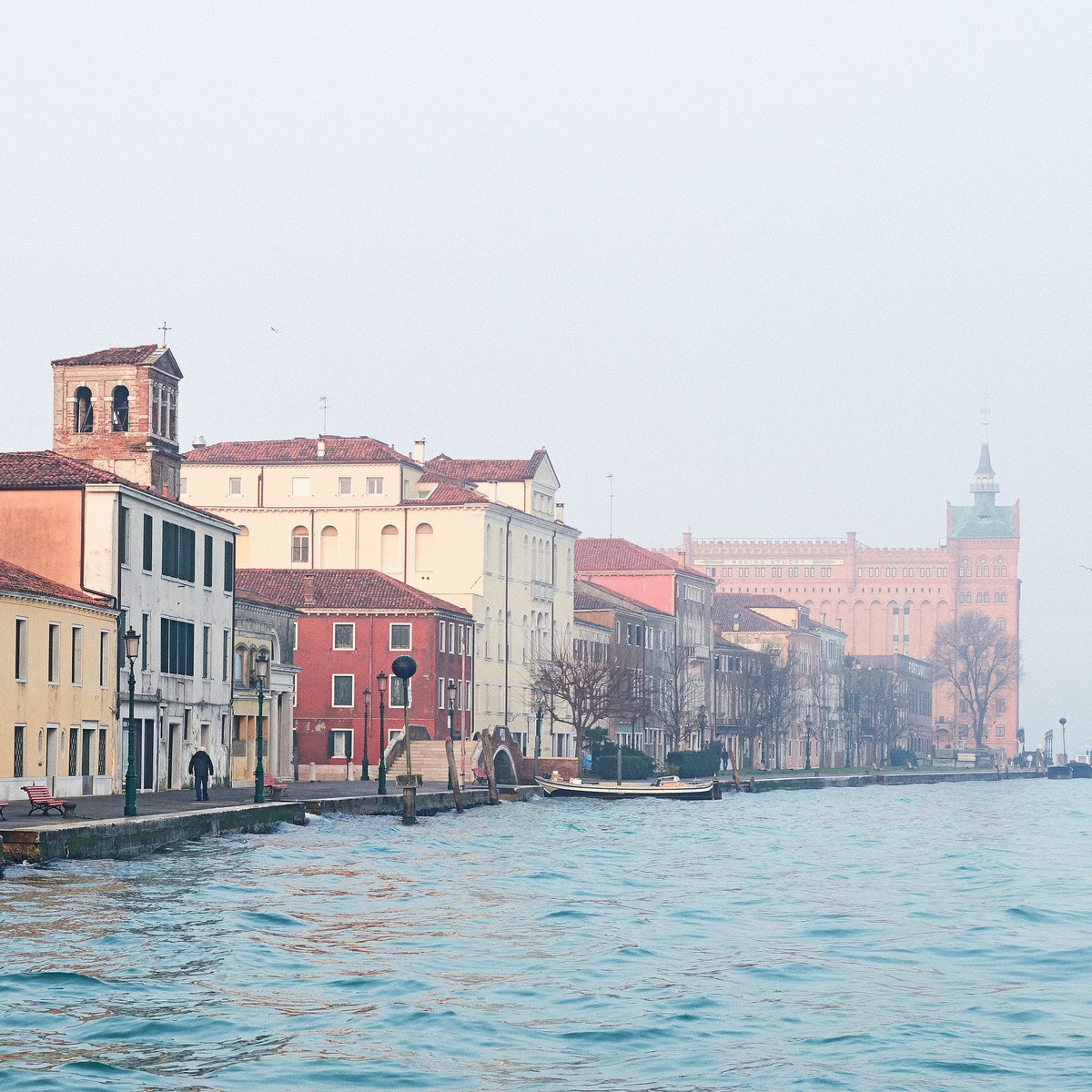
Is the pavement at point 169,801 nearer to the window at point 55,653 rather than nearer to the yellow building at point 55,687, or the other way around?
the yellow building at point 55,687

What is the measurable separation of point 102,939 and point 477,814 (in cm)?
3797

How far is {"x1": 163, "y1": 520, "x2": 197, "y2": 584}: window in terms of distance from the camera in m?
59.9

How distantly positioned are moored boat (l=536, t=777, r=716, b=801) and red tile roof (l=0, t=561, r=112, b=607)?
32393mm

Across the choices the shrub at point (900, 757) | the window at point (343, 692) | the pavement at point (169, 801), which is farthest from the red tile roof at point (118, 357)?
the shrub at point (900, 757)

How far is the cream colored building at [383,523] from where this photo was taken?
3794 inches

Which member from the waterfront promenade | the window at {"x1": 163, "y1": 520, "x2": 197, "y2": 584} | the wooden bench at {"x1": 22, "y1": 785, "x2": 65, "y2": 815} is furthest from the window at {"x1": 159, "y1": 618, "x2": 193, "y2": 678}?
the wooden bench at {"x1": 22, "y1": 785, "x2": 65, "y2": 815}

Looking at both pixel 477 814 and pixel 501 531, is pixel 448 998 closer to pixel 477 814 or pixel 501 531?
pixel 477 814

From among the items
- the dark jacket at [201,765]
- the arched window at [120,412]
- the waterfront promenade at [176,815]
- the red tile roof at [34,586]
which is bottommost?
the waterfront promenade at [176,815]

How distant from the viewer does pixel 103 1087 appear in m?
19.7

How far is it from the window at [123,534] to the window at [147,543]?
155 centimetres

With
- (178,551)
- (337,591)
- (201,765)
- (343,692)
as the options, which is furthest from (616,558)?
(201,765)

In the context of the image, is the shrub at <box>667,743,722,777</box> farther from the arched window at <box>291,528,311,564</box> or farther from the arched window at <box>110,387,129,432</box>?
the arched window at <box>110,387,129,432</box>

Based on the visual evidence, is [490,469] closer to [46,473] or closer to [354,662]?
[354,662]

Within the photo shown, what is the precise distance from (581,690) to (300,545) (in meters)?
15.0
